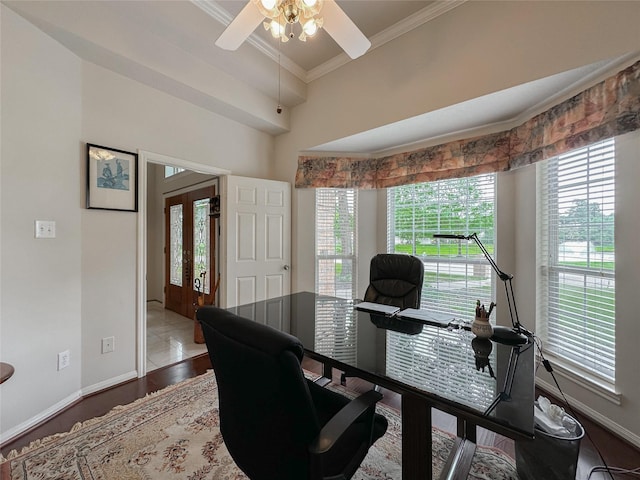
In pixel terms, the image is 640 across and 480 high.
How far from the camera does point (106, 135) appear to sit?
7.52ft

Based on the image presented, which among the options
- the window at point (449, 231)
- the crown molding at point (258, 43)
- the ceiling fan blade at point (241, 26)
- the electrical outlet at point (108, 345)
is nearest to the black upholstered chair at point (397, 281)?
the window at point (449, 231)

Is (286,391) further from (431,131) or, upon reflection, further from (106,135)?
(431,131)

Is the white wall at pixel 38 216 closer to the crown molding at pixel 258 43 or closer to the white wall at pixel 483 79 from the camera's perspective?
the crown molding at pixel 258 43

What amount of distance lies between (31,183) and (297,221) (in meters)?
2.38

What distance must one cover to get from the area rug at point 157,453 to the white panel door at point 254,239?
1335mm

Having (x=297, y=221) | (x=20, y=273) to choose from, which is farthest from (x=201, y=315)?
(x=297, y=221)

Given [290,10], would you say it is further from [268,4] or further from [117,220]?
[117,220]

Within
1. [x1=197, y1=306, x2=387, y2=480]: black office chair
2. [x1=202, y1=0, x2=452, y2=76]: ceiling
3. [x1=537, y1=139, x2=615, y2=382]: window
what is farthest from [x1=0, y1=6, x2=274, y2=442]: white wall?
[x1=537, y1=139, x2=615, y2=382]: window

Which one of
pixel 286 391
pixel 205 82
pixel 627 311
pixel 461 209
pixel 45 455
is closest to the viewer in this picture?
pixel 286 391

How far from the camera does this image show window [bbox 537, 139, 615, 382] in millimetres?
1900

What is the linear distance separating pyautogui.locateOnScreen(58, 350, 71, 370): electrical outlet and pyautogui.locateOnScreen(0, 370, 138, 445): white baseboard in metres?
0.25

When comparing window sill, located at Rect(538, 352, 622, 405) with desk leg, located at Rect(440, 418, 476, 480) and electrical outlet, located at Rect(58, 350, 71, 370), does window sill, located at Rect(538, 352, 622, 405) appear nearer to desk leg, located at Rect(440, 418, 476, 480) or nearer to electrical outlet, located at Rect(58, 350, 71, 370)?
desk leg, located at Rect(440, 418, 476, 480)

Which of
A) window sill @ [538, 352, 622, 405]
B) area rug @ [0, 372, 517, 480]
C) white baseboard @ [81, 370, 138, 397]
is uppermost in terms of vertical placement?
window sill @ [538, 352, 622, 405]

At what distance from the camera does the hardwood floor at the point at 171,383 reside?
5.25 ft
